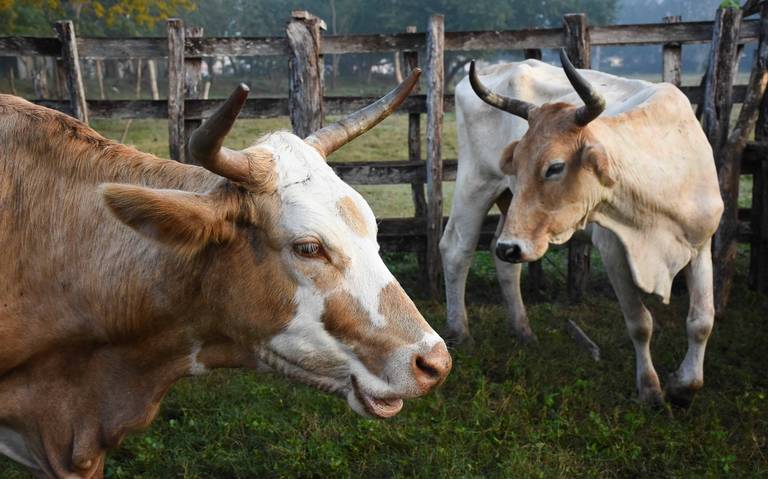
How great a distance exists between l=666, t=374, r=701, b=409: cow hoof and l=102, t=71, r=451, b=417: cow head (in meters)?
2.83

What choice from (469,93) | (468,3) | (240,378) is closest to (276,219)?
(240,378)

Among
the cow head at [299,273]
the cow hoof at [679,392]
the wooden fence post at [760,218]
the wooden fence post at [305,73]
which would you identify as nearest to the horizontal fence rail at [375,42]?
the wooden fence post at [305,73]

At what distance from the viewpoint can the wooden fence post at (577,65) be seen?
6715mm

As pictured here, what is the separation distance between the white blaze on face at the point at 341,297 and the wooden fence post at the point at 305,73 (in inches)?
160

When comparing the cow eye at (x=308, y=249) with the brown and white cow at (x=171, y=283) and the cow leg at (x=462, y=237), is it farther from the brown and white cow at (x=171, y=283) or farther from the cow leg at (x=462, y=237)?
the cow leg at (x=462, y=237)

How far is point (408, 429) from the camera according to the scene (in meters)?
4.25

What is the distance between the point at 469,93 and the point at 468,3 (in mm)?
43279

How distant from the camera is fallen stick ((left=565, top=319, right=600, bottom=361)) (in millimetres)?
5551

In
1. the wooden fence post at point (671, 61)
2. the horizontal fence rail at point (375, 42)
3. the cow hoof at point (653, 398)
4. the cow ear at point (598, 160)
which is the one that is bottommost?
the cow hoof at point (653, 398)

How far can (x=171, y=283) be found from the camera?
8.66 feet

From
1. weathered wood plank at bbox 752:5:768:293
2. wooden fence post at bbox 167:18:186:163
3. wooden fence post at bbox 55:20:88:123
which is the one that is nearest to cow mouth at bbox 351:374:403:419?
wooden fence post at bbox 167:18:186:163

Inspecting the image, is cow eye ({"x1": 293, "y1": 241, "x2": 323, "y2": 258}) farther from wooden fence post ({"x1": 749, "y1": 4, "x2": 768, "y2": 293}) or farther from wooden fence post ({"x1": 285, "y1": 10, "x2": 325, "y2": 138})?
wooden fence post ({"x1": 749, "y1": 4, "x2": 768, "y2": 293})

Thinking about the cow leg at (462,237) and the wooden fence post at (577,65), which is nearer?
the cow leg at (462,237)

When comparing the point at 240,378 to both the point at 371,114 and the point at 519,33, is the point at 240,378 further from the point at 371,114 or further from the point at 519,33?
the point at 519,33
